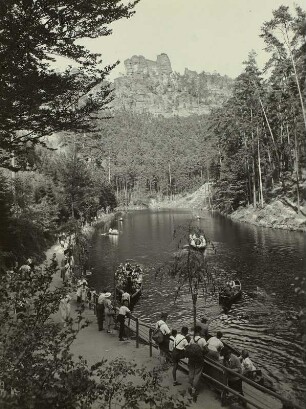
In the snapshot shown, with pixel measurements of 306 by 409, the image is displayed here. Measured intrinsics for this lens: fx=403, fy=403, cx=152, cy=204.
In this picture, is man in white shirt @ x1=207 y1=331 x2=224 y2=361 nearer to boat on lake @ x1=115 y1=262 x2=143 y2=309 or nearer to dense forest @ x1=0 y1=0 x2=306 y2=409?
dense forest @ x1=0 y1=0 x2=306 y2=409

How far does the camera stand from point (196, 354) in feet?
34.3

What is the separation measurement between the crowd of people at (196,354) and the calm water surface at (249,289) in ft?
6.77

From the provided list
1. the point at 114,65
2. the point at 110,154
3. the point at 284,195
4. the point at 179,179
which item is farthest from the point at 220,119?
the point at 114,65

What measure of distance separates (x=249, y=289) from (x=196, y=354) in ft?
53.3

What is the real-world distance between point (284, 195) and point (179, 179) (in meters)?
79.7

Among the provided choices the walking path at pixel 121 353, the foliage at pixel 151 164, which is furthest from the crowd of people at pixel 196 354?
the foliage at pixel 151 164

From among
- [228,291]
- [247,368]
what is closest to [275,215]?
[228,291]

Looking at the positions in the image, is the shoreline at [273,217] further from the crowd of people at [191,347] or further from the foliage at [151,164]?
the foliage at [151,164]

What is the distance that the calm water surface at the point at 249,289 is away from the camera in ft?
53.6

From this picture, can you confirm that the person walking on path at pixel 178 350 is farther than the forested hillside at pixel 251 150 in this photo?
No

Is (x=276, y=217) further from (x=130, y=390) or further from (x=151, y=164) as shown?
(x=151, y=164)

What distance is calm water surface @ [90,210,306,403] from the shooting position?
643 inches

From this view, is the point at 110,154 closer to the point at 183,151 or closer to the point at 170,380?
the point at 183,151

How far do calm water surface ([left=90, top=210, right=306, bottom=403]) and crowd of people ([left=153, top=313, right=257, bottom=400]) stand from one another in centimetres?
206
